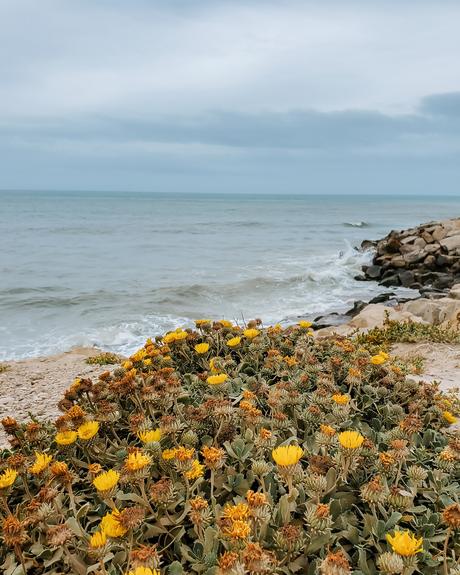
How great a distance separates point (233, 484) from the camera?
8.09 ft

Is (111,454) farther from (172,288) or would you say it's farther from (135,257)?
(135,257)

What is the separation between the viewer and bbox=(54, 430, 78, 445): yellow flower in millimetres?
2562

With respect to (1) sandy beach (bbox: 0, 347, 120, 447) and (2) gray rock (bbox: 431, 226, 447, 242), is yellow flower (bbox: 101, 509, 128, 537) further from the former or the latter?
(2) gray rock (bbox: 431, 226, 447, 242)

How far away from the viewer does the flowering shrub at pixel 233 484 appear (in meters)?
1.95

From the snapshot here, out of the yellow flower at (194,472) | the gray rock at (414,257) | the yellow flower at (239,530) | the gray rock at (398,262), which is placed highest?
the yellow flower at (239,530)

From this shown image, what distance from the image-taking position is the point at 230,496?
249 centimetres

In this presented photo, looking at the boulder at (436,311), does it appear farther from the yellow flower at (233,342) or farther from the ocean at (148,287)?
the yellow flower at (233,342)

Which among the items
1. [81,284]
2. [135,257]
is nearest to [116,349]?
[81,284]

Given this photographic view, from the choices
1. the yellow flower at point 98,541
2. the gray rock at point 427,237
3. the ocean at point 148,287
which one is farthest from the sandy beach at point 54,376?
the gray rock at point 427,237

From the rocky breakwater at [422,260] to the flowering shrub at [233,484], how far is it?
17635 millimetres

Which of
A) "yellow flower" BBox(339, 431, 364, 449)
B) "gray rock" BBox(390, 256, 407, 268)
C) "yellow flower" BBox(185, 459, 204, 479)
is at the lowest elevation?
"gray rock" BBox(390, 256, 407, 268)

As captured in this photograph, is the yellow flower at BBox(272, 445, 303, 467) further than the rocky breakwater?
No

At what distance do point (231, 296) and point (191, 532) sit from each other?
56.7 feet

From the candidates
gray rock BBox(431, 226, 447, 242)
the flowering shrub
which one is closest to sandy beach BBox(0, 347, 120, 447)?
the flowering shrub
